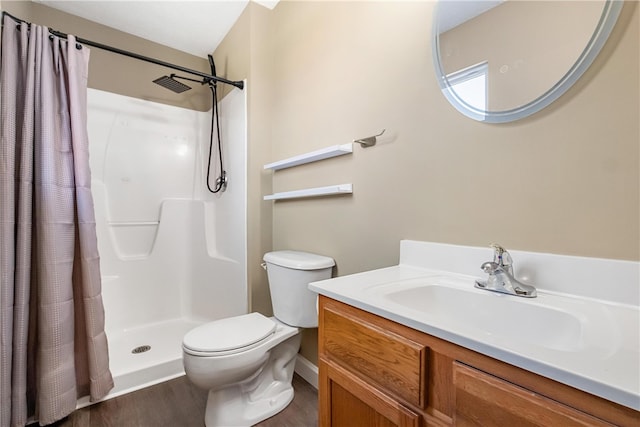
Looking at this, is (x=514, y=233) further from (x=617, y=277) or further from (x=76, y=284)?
(x=76, y=284)

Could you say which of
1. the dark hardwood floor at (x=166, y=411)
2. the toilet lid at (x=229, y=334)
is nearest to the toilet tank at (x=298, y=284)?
the toilet lid at (x=229, y=334)

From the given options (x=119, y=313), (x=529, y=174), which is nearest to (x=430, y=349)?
(x=529, y=174)

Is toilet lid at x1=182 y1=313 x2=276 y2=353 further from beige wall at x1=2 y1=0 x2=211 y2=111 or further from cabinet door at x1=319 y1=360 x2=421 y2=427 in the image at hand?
beige wall at x1=2 y1=0 x2=211 y2=111

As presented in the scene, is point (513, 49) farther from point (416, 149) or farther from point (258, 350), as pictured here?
point (258, 350)

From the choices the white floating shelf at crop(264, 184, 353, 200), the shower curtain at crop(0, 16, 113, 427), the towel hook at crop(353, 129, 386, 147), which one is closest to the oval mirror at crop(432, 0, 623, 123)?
the towel hook at crop(353, 129, 386, 147)

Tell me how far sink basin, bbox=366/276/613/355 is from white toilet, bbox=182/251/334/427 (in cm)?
62

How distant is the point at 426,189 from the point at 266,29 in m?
1.67

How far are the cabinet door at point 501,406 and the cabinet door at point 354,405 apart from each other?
0.14m

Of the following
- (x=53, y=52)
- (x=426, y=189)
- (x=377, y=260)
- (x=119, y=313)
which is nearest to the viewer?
(x=426, y=189)

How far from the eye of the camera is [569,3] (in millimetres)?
776

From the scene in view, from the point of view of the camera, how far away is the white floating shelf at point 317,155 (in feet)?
4.54

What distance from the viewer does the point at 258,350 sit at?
1.32 metres

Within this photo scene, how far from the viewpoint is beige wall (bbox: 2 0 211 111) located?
6.64ft

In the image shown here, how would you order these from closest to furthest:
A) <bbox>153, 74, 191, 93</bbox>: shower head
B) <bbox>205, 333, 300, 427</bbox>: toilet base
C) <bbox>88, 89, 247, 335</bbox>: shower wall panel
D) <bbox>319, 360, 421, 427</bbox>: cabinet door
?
<bbox>319, 360, 421, 427</bbox>: cabinet door, <bbox>205, 333, 300, 427</bbox>: toilet base, <bbox>153, 74, 191, 93</bbox>: shower head, <bbox>88, 89, 247, 335</bbox>: shower wall panel
